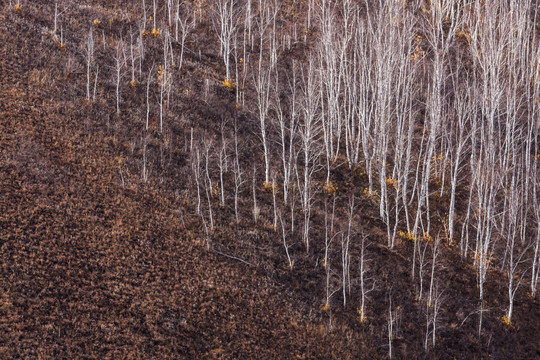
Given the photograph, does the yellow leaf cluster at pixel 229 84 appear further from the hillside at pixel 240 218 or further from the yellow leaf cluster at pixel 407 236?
the yellow leaf cluster at pixel 407 236

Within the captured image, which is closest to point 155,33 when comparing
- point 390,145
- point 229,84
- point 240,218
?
point 229,84

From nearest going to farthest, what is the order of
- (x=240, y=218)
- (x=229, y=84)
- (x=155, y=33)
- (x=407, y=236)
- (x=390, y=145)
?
1. (x=240, y=218)
2. (x=407, y=236)
3. (x=390, y=145)
4. (x=229, y=84)
5. (x=155, y=33)

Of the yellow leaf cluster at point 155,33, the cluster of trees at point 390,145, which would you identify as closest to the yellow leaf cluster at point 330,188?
the cluster of trees at point 390,145

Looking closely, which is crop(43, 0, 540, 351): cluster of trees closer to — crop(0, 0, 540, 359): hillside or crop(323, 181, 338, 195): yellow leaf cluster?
crop(323, 181, 338, 195): yellow leaf cluster

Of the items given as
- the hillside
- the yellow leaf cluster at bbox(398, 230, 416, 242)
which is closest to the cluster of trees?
the yellow leaf cluster at bbox(398, 230, 416, 242)

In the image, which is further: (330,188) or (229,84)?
(229,84)

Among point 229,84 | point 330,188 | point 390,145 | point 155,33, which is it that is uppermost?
point 155,33

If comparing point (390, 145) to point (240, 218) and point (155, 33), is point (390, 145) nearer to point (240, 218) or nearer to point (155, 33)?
point (240, 218)
